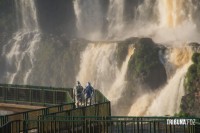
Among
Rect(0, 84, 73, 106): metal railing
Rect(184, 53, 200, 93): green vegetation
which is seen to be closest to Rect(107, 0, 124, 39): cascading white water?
Rect(184, 53, 200, 93): green vegetation

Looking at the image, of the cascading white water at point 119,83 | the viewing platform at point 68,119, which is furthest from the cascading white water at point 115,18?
the viewing platform at point 68,119

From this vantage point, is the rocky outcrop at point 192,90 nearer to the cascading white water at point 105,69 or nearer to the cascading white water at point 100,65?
the cascading white water at point 105,69

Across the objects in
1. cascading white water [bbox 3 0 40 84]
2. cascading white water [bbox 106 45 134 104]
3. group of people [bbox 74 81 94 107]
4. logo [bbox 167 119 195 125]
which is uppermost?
cascading white water [bbox 3 0 40 84]

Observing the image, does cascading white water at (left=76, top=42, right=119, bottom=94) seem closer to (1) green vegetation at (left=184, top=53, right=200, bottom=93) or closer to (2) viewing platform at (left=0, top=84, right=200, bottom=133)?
(1) green vegetation at (left=184, top=53, right=200, bottom=93)

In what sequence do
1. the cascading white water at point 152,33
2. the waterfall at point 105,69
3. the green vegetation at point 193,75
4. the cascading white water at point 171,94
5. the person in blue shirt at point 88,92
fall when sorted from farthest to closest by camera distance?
the waterfall at point 105,69 → the cascading white water at point 152,33 → the cascading white water at point 171,94 → the green vegetation at point 193,75 → the person in blue shirt at point 88,92

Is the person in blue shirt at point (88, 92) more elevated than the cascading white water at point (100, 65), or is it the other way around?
the cascading white water at point (100, 65)

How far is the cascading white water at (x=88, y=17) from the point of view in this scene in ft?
270

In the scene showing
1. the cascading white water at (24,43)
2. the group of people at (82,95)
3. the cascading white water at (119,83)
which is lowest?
the group of people at (82,95)

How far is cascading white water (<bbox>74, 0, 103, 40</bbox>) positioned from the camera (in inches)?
3243

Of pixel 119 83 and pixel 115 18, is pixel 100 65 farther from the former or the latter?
pixel 115 18

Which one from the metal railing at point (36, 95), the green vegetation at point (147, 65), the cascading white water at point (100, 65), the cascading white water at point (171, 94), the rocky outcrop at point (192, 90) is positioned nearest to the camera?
the metal railing at point (36, 95)

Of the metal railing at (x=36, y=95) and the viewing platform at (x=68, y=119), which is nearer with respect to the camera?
the viewing platform at (x=68, y=119)

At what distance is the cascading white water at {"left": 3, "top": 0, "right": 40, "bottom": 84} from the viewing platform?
4133cm

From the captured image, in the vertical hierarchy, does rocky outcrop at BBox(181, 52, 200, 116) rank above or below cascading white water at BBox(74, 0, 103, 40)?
below
